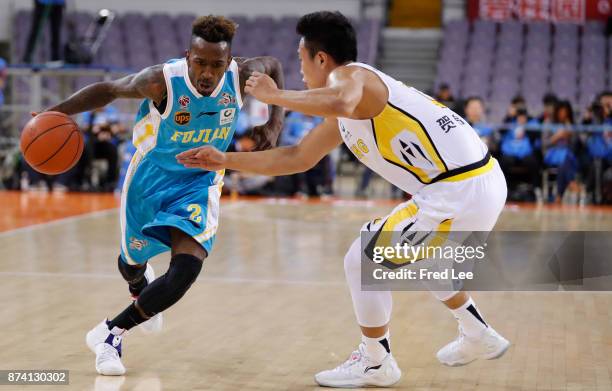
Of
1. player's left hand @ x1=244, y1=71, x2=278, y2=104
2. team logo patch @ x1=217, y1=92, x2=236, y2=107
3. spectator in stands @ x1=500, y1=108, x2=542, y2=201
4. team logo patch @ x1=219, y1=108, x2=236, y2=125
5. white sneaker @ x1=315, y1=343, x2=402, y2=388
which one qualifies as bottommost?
spectator in stands @ x1=500, y1=108, x2=542, y2=201

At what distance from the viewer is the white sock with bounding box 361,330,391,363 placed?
179 inches

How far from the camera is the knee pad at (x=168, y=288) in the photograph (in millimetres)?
4688

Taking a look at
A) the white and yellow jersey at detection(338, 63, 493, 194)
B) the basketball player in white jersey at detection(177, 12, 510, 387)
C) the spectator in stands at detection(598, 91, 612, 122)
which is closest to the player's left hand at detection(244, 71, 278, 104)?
the basketball player in white jersey at detection(177, 12, 510, 387)

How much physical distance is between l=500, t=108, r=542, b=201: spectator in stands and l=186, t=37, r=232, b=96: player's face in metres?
9.87

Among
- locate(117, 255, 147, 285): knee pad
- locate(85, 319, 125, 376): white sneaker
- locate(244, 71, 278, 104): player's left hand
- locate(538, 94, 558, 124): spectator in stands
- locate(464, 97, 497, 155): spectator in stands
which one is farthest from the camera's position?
locate(538, 94, 558, 124): spectator in stands

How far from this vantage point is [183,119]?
5.01 metres

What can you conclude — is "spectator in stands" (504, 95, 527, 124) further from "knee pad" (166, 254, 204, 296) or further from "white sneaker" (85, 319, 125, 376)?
"white sneaker" (85, 319, 125, 376)

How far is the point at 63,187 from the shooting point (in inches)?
621

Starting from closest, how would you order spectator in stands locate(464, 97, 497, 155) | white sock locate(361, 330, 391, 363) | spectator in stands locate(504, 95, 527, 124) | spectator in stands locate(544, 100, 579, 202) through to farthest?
white sock locate(361, 330, 391, 363) → spectator in stands locate(464, 97, 497, 155) → spectator in stands locate(544, 100, 579, 202) → spectator in stands locate(504, 95, 527, 124)

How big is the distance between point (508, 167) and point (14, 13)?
42.0 feet

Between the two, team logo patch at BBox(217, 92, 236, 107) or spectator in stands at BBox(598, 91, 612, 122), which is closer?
team logo patch at BBox(217, 92, 236, 107)

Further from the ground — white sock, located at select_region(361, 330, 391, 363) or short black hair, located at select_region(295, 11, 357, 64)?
short black hair, located at select_region(295, 11, 357, 64)

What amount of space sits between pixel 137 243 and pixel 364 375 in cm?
146

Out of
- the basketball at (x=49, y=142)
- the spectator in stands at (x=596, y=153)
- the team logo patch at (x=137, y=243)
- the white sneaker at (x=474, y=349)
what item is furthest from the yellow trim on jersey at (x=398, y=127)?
the spectator in stands at (x=596, y=153)
